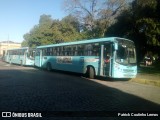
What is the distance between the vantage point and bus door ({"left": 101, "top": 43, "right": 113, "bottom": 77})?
1825 centimetres

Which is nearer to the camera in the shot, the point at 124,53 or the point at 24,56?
the point at 124,53

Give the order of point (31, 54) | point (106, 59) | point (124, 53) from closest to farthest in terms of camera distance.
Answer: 1. point (124, 53)
2. point (106, 59)
3. point (31, 54)

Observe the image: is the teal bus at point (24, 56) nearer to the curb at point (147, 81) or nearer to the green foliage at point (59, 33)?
the green foliage at point (59, 33)

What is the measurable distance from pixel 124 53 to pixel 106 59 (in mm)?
1303

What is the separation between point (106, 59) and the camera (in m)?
18.7

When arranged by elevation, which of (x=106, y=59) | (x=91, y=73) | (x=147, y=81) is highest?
(x=106, y=59)

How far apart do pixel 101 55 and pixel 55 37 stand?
45.0 metres

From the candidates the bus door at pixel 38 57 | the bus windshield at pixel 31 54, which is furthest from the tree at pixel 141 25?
the bus windshield at pixel 31 54

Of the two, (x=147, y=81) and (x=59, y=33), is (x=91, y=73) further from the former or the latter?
(x=59, y=33)

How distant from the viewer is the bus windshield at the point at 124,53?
1817cm

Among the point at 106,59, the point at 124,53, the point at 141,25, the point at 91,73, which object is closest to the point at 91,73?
the point at 91,73

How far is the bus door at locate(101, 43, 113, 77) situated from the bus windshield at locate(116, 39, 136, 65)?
0.54 metres

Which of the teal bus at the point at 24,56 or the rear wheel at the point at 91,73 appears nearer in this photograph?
the rear wheel at the point at 91,73

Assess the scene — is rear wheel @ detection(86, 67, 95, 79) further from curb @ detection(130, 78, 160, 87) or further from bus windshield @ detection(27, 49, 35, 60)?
bus windshield @ detection(27, 49, 35, 60)
